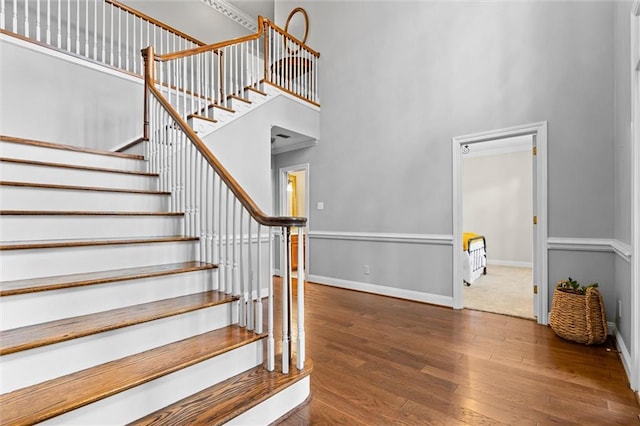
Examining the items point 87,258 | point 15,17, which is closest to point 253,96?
point 15,17

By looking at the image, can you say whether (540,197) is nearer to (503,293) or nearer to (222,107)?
(503,293)

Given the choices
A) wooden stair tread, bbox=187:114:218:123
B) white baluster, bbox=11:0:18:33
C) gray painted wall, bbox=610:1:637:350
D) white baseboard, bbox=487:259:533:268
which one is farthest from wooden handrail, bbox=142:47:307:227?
white baseboard, bbox=487:259:533:268

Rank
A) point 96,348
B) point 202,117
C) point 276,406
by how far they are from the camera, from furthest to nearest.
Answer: point 202,117 < point 276,406 < point 96,348

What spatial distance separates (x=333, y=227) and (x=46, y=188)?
3481mm

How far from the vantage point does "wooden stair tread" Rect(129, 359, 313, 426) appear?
1.40 m

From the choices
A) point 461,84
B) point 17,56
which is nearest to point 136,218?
point 17,56

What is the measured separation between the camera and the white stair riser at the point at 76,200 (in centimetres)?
202

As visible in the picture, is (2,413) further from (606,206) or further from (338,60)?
(338,60)

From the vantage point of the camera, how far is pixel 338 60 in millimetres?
4797

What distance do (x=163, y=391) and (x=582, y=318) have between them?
125 inches

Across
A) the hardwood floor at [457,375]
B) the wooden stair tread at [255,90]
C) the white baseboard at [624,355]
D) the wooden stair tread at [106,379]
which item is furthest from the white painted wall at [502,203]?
the wooden stair tread at [106,379]

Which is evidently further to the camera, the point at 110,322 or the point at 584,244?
the point at 584,244

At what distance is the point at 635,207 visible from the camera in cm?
196

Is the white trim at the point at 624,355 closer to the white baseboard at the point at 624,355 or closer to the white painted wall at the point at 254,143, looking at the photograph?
the white baseboard at the point at 624,355
